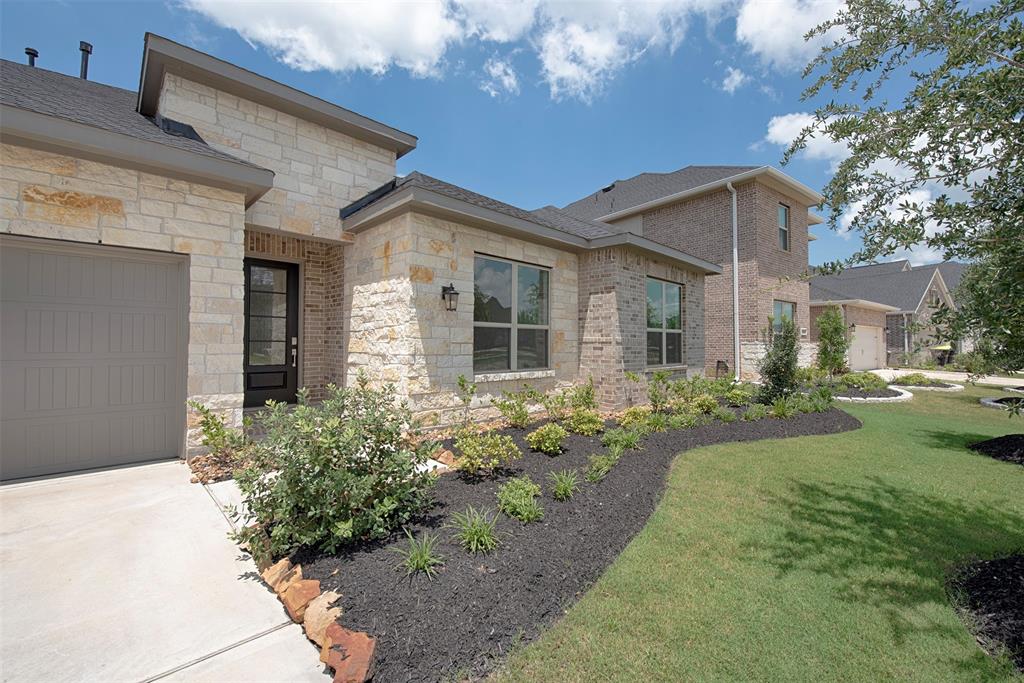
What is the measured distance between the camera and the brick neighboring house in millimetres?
13773

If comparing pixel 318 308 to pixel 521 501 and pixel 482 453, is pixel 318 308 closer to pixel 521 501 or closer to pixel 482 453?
pixel 482 453

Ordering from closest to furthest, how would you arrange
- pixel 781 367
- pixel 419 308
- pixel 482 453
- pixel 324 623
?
1. pixel 324 623
2. pixel 482 453
3. pixel 419 308
4. pixel 781 367

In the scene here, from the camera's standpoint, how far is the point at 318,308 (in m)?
8.44

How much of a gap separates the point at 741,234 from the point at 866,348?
14.0 meters

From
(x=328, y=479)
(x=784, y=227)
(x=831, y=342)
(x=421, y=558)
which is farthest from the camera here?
(x=831, y=342)

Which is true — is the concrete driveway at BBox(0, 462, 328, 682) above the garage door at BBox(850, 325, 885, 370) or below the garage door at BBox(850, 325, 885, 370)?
below

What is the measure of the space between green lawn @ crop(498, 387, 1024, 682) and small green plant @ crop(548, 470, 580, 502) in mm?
778

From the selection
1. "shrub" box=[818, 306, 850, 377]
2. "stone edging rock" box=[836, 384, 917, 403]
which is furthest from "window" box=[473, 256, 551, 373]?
"shrub" box=[818, 306, 850, 377]

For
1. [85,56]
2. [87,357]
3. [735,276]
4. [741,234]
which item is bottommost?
[87,357]

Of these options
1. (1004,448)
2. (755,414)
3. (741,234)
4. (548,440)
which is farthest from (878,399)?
(548,440)

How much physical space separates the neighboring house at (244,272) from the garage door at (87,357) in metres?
0.02

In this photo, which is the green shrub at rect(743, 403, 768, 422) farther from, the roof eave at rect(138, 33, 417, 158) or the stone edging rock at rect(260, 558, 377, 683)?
the roof eave at rect(138, 33, 417, 158)

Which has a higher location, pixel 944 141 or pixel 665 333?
pixel 944 141

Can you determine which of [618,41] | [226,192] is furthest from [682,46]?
[226,192]
